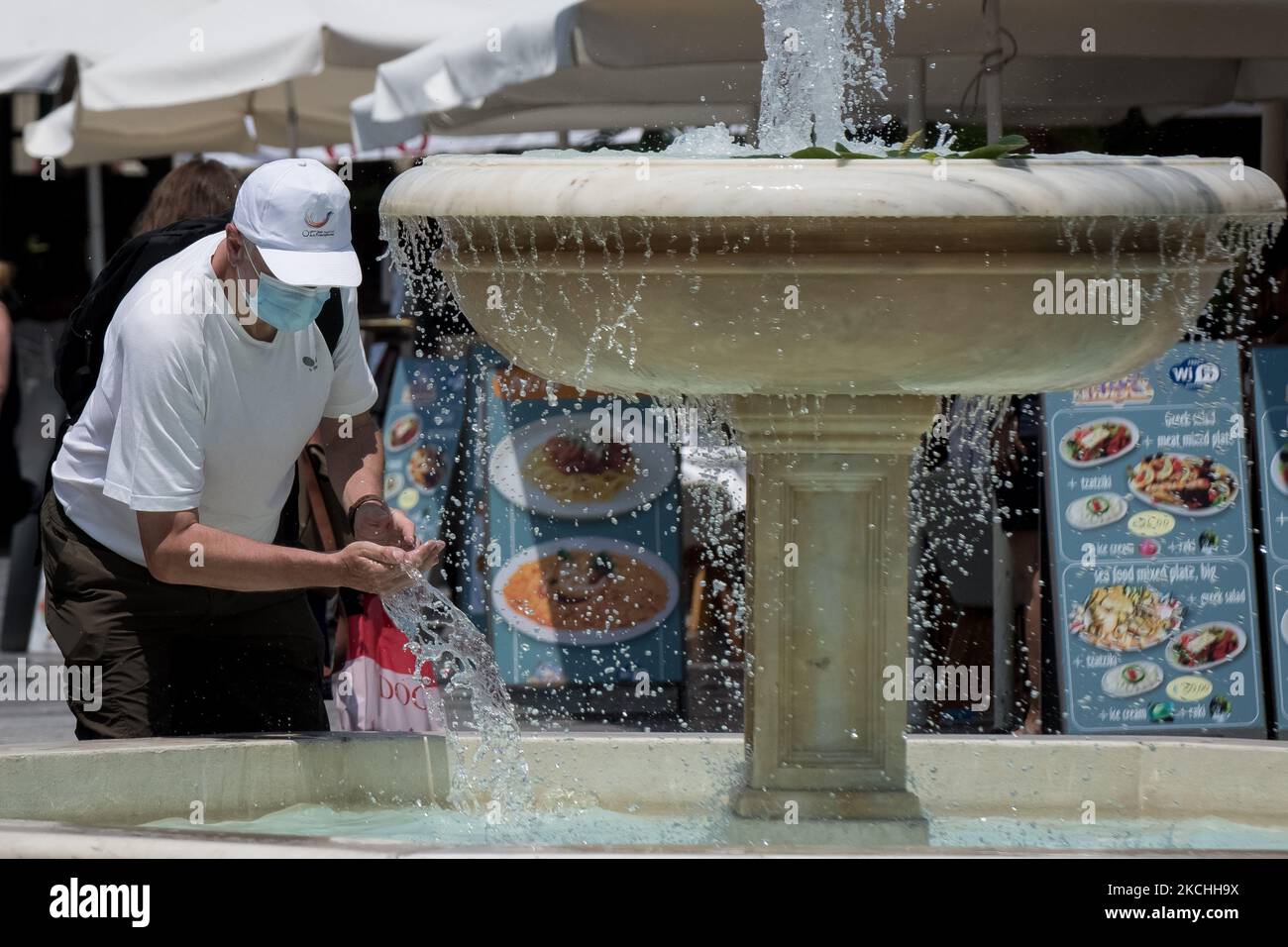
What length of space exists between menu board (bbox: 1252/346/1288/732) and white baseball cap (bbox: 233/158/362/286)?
3994mm

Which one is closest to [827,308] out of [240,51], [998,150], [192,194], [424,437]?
[998,150]

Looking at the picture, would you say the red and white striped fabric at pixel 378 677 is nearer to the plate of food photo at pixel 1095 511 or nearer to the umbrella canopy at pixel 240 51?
the plate of food photo at pixel 1095 511

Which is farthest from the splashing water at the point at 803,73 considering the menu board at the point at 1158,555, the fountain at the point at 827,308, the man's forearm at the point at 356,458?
the menu board at the point at 1158,555

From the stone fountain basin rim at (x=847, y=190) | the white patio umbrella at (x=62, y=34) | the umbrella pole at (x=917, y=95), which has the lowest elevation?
the stone fountain basin rim at (x=847, y=190)

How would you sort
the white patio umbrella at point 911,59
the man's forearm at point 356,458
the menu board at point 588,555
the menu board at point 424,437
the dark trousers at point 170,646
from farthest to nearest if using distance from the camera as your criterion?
1. the menu board at point 424,437
2. the menu board at point 588,555
3. the white patio umbrella at point 911,59
4. the man's forearm at point 356,458
5. the dark trousers at point 170,646

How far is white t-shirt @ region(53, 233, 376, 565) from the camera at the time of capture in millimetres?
3289

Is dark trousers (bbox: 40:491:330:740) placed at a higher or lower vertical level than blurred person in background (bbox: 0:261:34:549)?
lower

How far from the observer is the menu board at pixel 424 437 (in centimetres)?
759

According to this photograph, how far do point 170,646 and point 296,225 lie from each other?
0.90 metres

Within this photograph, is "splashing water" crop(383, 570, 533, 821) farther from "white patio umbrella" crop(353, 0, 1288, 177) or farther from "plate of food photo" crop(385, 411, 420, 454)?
"plate of food photo" crop(385, 411, 420, 454)

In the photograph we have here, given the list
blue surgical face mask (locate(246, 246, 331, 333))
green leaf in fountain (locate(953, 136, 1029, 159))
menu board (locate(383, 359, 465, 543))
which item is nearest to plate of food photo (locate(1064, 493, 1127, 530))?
menu board (locate(383, 359, 465, 543))

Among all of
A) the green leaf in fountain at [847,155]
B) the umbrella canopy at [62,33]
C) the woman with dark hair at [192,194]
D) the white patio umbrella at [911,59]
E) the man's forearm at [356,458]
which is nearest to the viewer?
the green leaf in fountain at [847,155]

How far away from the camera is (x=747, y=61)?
7.36 meters

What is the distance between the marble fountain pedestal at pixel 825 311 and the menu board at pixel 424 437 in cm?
415
